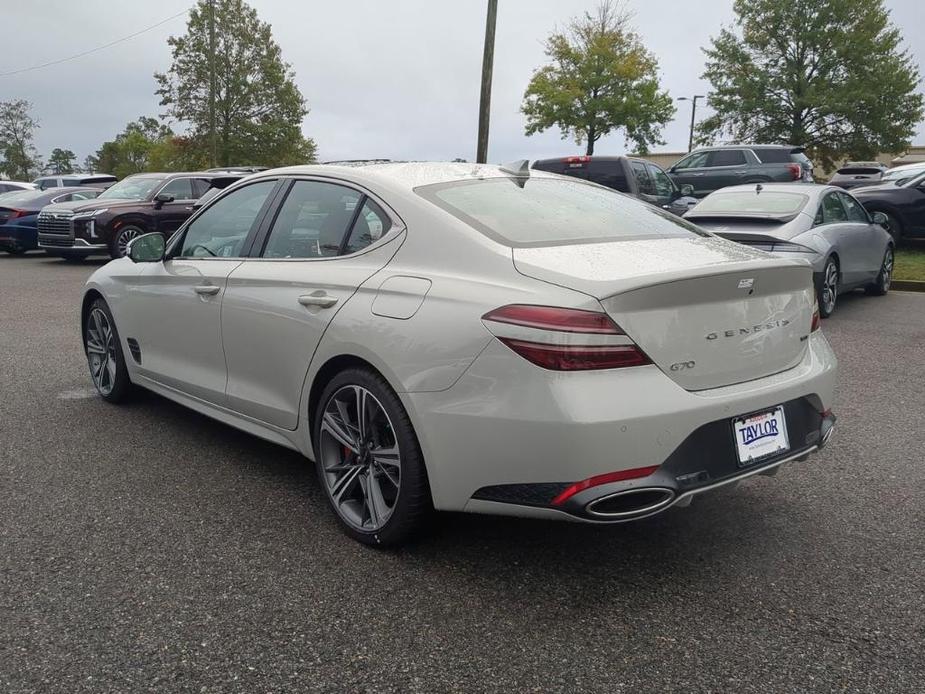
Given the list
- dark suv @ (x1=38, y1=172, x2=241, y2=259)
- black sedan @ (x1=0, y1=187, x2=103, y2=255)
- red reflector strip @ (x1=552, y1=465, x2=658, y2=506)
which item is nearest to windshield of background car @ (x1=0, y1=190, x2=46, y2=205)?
black sedan @ (x1=0, y1=187, x2=103, y2=255)

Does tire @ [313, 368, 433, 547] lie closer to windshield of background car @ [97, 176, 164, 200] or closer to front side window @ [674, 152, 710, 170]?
windshield of background car @ [97, 176, 164, 200]

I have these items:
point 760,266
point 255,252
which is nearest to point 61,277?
point 255,252

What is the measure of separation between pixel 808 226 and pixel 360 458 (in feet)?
22.5

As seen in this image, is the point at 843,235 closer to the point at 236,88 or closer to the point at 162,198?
the point at 162,198

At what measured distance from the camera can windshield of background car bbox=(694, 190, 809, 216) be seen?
879cm

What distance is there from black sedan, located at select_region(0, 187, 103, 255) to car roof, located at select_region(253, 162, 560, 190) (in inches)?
595

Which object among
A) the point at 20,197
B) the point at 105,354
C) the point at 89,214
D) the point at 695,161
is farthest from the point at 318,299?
the point at 695,161

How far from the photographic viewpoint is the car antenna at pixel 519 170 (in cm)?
386

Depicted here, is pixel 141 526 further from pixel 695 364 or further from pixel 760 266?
pixel 760 266

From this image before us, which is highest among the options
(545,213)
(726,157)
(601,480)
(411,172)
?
(726,157)

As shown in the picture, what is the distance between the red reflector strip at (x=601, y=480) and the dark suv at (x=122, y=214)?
13.7m

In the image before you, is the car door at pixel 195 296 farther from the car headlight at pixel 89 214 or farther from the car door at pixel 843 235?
the car headlight at pixel 89 214

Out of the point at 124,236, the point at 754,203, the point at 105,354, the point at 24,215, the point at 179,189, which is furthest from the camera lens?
the point at 24,215

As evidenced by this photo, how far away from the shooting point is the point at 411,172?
375 cm
